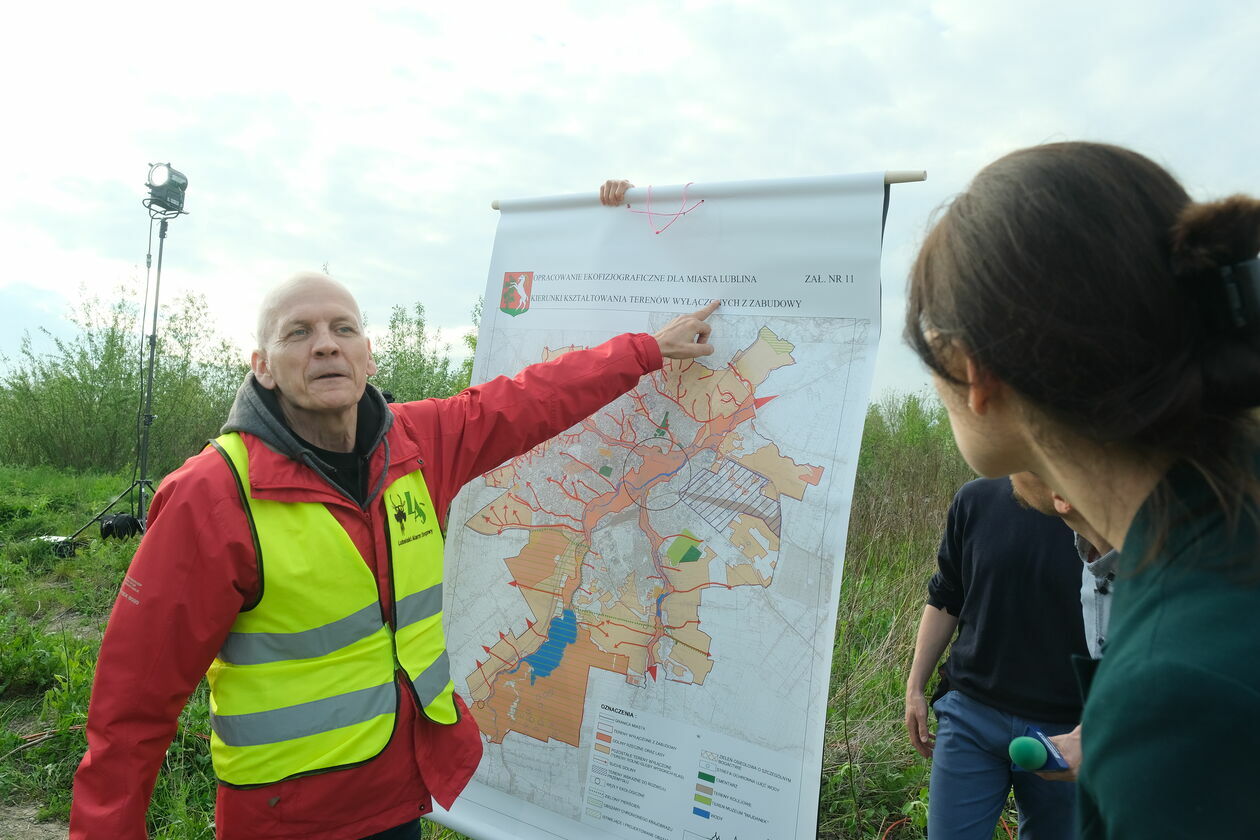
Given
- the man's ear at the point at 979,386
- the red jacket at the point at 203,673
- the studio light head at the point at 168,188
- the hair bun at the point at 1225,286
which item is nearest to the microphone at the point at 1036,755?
the man's ear at the point at 979,386

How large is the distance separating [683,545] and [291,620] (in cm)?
92

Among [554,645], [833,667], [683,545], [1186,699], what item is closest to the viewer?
[1186,699]

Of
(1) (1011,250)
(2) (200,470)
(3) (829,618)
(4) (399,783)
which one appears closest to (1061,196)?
(1) (1011,250)

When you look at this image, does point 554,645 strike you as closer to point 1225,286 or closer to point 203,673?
point 203,673

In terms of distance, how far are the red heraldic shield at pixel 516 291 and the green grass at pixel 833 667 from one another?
6.25ft

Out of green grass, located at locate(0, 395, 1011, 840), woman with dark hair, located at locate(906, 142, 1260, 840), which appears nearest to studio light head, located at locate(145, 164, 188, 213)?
green grass, located at locate(0, 395, 1011, 840)

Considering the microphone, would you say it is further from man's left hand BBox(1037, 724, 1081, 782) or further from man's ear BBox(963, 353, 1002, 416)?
man's ear BBox(963, 353, 1002, 416)

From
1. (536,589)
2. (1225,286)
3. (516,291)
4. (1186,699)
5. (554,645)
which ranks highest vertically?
(516,291)

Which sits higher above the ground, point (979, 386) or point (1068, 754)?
point (979, 386)

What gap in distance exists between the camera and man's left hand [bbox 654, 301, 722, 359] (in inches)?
76.2

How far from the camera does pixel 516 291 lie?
240 cm

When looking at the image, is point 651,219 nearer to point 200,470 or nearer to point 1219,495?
point 200,470

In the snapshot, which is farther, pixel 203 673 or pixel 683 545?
pixel 683 545

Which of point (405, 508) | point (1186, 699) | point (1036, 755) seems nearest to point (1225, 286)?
point (1186, 699)
